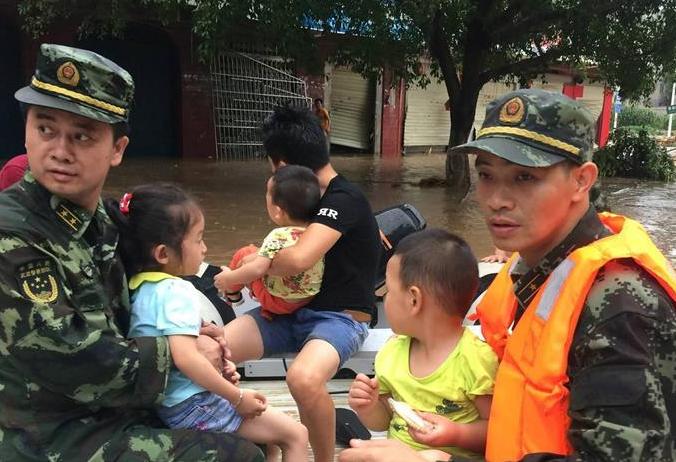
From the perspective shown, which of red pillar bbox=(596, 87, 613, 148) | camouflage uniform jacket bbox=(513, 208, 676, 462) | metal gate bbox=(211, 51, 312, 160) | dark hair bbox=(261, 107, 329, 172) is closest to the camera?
camouflage uniform jacket bbox=(513, 208, 676, 462)

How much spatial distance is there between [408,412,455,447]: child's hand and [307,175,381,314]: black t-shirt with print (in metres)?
1.10

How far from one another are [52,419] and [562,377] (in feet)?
4.17

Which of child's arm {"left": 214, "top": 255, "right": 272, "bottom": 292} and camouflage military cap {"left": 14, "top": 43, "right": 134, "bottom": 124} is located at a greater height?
camouflage military cap {"left": 14, "top": 43, "right": 134, "bottom": 124}

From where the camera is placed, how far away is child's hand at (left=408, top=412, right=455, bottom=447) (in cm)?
178

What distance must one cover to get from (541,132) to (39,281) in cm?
126

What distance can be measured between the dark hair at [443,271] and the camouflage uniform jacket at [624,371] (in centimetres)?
55

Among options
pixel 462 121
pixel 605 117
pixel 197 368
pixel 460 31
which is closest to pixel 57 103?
pixel 197 368

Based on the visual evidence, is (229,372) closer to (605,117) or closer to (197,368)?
(197,368)

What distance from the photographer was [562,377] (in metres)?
1.42

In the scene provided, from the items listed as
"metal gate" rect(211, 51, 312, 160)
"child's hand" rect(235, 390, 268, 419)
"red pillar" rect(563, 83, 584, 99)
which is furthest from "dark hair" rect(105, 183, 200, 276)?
"red pillar" rect(563, 83, 584, 99)

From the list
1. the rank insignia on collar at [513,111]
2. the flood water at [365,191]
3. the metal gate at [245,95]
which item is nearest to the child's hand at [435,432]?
the rank insignia on collar at [513,111]

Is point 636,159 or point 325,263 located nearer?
point 325,263

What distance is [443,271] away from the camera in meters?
1.91

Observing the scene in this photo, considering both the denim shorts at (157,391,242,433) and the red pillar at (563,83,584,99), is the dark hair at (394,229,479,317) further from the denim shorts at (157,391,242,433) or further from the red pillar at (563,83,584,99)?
the red pillar at (563,83,584,99)
